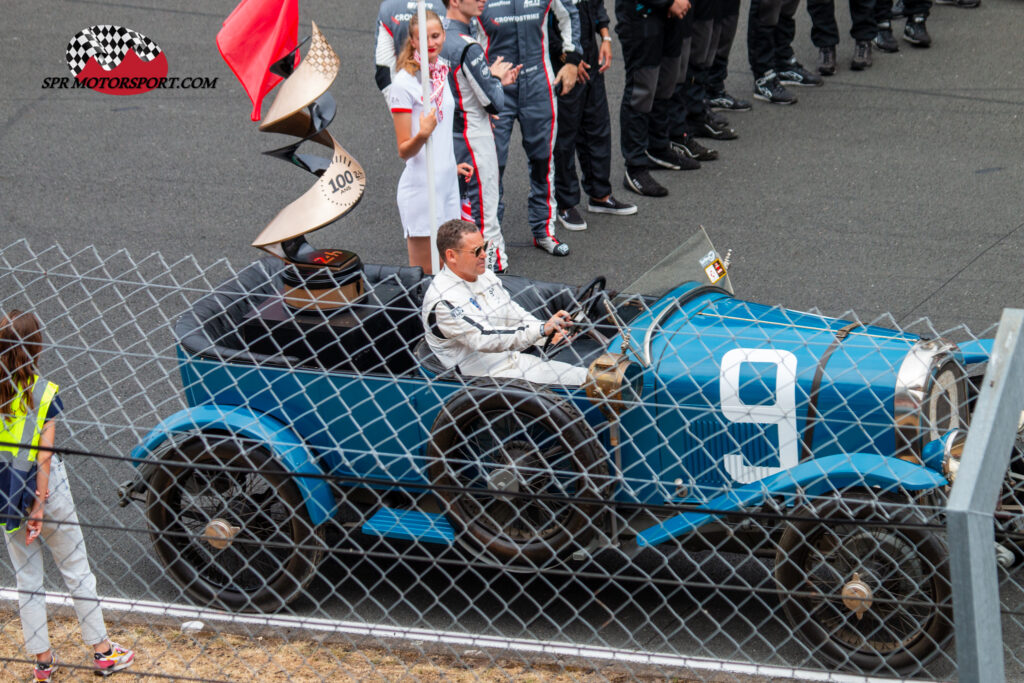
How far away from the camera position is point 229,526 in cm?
407

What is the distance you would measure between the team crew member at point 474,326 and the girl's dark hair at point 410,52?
5.51 ft

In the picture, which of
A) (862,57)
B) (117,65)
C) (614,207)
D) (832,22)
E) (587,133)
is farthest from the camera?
(117,65)

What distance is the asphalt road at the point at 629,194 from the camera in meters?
6.29

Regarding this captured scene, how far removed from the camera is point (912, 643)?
3707 mm

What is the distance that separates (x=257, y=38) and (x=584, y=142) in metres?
3.12

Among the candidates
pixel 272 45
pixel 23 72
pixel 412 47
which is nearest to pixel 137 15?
pixel 23 72

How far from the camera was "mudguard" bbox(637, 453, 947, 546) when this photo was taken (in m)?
3.58

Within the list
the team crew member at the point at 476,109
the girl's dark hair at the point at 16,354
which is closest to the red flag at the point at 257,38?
the girl's dark hair at the point at 16,354

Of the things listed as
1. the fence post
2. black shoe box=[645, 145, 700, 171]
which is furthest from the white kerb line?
the fence post

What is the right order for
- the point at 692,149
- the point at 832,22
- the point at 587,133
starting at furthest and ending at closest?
the point at 832,22, the point at 692,149, the point at 587,133

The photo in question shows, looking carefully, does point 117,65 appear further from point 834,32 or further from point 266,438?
point 266,438

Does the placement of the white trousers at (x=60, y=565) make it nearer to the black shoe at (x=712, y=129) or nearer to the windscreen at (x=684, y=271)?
the windscreen at (x=684, y=271)

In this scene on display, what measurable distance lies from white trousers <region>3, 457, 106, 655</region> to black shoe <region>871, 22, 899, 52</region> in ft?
27.5

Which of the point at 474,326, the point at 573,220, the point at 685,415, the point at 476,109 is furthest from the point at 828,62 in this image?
the point at 474,326
